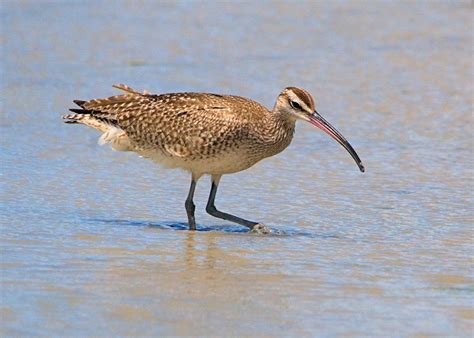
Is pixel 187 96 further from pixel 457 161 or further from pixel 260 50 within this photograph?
pixel 260 50

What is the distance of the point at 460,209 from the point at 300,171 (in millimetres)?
1763

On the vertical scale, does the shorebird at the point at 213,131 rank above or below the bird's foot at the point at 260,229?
above

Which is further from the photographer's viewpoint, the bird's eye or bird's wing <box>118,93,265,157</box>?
the bird's eye

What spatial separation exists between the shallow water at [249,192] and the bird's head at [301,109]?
2.17 ft

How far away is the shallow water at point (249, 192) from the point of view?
6.77 meters

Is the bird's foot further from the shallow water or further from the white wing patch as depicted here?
the white wing patch

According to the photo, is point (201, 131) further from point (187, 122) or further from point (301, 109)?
point (301, 109)

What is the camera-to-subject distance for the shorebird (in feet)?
30.1

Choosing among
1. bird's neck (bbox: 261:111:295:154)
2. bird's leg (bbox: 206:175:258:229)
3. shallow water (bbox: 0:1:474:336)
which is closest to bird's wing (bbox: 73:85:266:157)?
bird's neck (bbox: 261:111:295:154)

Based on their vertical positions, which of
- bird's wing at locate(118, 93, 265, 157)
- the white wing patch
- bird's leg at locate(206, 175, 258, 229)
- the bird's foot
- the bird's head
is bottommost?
the bird's foot

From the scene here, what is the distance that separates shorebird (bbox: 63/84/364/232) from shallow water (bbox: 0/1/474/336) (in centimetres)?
44

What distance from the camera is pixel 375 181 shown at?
1067 cm

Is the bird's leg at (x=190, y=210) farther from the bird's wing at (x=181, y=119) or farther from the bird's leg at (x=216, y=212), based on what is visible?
the bird's wing at (x=181, y=119)

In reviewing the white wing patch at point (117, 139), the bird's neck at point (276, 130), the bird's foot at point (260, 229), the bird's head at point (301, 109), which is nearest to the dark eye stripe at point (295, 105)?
the bird's head at point (301, 109)
